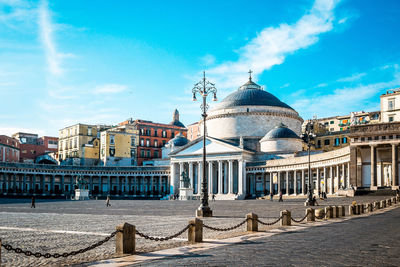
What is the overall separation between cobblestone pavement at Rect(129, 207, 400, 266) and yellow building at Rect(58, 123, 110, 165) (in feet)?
314

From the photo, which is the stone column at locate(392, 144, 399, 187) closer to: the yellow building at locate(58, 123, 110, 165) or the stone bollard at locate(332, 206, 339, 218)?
the stone bollard at locate(332, 206, 339, 218)

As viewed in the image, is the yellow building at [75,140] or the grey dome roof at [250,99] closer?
the grey dome roof at [250,99]

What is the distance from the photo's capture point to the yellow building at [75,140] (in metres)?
108

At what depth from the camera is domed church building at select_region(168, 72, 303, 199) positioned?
85.7 metres

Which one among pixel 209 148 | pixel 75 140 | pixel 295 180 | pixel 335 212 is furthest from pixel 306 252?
pixel 75 140

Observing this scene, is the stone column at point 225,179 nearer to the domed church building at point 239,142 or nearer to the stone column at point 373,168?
the domed church building at point 239,142

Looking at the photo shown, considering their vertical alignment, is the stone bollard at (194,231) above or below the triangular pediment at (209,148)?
below

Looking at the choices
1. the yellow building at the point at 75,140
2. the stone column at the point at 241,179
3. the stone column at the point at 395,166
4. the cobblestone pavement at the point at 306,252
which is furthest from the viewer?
the yellow building at the point at 75,140

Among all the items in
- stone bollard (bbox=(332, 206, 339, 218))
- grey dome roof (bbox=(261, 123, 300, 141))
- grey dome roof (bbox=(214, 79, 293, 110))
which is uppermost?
grey dome roof (bbox=(214, 79, 293, 110))

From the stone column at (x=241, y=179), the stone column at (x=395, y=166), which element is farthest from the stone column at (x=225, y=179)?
the stone column at (x=395, y=166)

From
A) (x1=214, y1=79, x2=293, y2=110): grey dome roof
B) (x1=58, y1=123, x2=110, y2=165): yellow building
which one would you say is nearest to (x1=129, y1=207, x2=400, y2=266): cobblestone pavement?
(x1=214, y1=79, x2=293, y2=110): grey dome roof

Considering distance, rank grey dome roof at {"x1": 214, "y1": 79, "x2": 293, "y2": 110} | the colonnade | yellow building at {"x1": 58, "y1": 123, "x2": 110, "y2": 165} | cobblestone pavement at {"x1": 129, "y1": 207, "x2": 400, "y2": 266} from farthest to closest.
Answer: yellow building at {"x1": 58, "y1": 123, "x2": 110, "y2": 165}
grey dome roof at {"x1": 214, "y1": 79, "x2": 293, "y2": 110}
the colonnade
cobblestone pavement at {"x1": 129, "y1": 207, "x2": 400, "y2": 266}

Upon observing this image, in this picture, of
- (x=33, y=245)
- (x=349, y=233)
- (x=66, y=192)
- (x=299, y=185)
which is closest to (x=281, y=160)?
(x=299, y=185)

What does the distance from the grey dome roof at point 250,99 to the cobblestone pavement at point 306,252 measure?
8126cm
